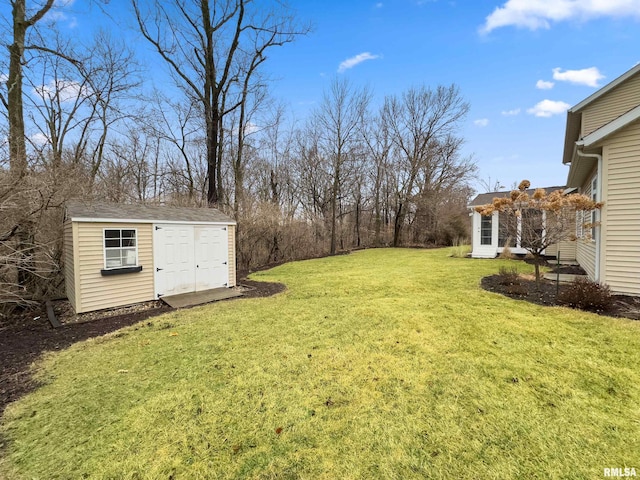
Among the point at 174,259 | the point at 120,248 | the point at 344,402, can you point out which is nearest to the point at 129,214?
the point at 120,248

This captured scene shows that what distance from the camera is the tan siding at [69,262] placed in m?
5.75

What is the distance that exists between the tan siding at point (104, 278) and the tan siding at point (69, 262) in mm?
275

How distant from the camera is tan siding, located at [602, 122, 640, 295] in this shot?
529cm

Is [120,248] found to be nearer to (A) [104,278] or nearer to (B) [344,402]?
(A) [104,278]

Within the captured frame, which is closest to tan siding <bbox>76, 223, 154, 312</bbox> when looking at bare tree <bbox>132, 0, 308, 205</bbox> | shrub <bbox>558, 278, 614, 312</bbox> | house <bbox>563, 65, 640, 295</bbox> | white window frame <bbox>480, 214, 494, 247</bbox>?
bare tree <bbox>132, 0, 308, 205</bbox>

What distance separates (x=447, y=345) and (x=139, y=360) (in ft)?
13.4

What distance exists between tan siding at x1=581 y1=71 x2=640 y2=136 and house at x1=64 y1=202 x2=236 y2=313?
11111 millimetres

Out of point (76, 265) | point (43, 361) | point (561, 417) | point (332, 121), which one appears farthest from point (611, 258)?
point (332, 121)

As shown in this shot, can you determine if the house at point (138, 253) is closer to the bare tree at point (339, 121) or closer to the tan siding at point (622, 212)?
the tan siding at point (622, 212)

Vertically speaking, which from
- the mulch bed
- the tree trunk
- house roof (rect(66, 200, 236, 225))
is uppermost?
the tree trunk

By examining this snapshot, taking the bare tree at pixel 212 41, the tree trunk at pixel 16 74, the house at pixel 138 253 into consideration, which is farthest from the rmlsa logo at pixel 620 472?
the bare tree at pixel 212 41

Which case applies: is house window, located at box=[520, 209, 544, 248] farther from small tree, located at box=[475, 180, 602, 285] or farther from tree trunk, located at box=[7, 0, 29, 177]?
tree trunk, located at box=[7, 0, 29, 177]

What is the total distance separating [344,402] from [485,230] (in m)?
13.0

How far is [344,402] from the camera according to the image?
2.65m
